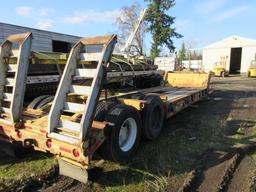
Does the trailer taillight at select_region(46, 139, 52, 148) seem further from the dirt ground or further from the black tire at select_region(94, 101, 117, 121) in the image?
the black tire at select_region(94, 101, 117, 121)

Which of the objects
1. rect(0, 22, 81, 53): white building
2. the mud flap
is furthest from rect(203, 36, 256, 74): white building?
the mud flap

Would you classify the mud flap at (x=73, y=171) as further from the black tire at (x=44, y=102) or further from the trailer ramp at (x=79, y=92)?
the black tire at (x=44, y=102)

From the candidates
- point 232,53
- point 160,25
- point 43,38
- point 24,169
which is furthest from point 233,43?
point 24,169

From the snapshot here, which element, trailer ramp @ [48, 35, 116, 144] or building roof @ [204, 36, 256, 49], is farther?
building roof @ [204, 36, 256, 49]

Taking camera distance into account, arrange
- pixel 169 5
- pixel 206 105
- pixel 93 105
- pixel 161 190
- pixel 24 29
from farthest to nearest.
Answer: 1. pixel 169 5
2. pixel 24 29
3. pixel 206 105
4. pixel 161 190
5. pixel 93 105

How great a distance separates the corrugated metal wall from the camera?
13953 mm

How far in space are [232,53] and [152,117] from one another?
35161 millimetres

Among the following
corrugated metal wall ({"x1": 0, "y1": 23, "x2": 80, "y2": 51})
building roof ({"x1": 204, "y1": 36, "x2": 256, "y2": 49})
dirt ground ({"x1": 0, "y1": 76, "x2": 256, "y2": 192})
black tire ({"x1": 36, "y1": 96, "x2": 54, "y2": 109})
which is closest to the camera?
dirt ground ({"x1": 0, "y1": 76, "x2": 256, "y2": 192})

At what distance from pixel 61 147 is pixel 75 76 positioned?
3.22ft

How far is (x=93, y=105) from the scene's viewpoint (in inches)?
130

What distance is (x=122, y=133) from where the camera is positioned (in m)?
4.27

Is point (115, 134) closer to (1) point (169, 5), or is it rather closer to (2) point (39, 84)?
(2) point (39, 84)

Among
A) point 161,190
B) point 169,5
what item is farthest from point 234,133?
point 169,5

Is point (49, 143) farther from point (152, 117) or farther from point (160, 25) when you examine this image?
point (160, 25)
